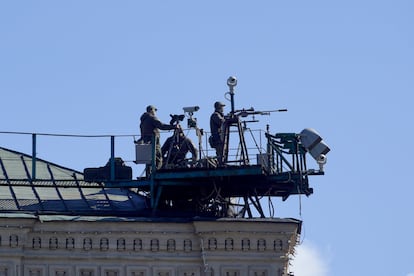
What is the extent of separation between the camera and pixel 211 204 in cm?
6175

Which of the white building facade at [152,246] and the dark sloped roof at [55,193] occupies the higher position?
the dark sloped roof at [55,193]

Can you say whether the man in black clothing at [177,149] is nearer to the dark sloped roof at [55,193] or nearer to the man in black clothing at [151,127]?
the man in black clothing at [151,127]

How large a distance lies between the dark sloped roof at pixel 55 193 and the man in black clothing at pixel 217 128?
10.2 feet

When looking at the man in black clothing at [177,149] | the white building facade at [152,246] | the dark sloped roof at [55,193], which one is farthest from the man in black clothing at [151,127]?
the white building facade at [152,246]

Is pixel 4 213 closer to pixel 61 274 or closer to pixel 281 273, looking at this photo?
pixel 61 274

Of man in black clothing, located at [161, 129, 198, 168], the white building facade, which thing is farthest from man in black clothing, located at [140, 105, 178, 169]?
the white building facade

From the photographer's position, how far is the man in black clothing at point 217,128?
61.7 m

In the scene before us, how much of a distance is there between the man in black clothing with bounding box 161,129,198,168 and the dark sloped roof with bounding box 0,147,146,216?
1.77m

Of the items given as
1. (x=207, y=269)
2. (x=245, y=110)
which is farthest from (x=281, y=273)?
(x=245, y=110)

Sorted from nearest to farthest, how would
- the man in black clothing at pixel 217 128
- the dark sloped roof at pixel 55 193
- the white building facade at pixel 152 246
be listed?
the white building facade at pixel 152 246 < the dark sloped roof at pixel 55 193 < the man in black clothing at pixel 217 128

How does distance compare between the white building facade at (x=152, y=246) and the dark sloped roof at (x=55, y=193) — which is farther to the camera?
the dark sloped roof at (x=55, y=193)

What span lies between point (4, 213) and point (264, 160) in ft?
28.3

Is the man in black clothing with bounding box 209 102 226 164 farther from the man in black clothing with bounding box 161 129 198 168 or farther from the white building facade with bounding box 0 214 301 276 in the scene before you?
the white building facade with bounding box 0 214 301 276

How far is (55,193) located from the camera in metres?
61.9
